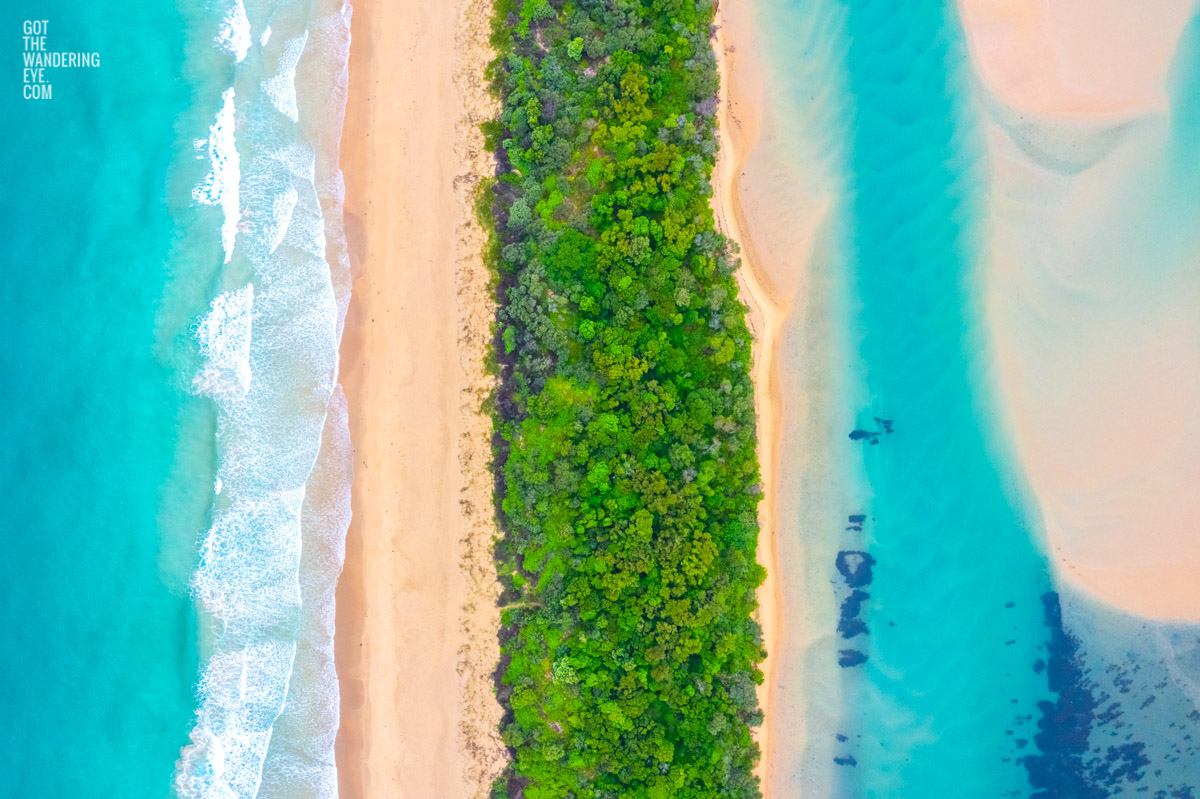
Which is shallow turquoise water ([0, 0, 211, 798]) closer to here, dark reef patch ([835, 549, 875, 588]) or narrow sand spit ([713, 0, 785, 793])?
narrow sand spit ([713, 0, 785, 793])

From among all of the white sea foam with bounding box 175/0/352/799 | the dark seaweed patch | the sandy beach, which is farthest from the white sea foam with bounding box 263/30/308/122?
the dark seaweed patch

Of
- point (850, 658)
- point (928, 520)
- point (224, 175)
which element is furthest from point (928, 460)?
point (224, 175)

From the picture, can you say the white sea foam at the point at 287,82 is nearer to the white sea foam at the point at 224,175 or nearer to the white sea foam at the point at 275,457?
the white sea foam at the point at 275,457

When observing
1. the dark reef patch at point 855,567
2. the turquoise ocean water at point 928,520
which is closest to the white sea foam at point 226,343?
the turquoise ocean water at point 928,520

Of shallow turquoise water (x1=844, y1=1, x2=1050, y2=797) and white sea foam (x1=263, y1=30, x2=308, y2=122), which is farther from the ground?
white sea foam (x1=263, y1=30, x2=308, y2=122)

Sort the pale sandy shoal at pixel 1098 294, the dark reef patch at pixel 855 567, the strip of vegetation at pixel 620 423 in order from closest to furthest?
the strip of vegetation at pixel 620 423, the pale sandy shoal at pixel 1098 294, the dark reef patch at pixel 855 567

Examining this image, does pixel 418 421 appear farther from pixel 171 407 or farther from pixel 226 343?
pixel 171 407
